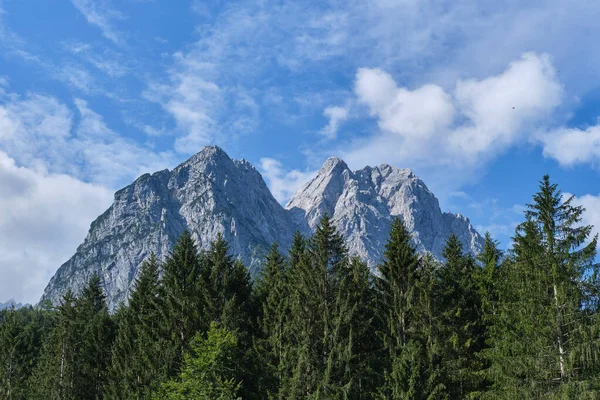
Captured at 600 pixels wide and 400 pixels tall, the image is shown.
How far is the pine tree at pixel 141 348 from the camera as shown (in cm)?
3450

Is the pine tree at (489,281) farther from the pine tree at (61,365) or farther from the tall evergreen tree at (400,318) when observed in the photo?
the pine tree at (61,365)

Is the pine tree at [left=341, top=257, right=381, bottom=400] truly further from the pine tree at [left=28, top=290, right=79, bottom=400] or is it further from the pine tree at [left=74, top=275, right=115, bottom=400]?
the pine tree at [left=28, top=290, right=79, bottom=400]

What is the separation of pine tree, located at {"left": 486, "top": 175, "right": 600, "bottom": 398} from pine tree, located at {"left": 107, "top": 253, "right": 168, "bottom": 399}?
73.0ft

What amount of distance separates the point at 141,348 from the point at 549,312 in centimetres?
2745

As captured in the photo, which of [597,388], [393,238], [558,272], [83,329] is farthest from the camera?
[83,329]

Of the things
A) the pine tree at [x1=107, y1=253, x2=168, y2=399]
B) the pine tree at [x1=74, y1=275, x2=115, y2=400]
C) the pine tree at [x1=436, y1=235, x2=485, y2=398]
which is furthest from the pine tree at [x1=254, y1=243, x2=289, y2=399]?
the pine tree at [x1=74, y1=275, x2=115, y2=400]

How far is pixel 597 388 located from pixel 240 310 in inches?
905

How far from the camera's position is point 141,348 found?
119 ft

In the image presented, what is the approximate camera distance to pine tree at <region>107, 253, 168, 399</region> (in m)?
34.5

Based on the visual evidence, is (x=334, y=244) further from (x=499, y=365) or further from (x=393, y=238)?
(x=499, y=365)

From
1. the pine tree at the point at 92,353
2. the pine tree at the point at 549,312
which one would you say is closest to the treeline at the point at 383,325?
the pine tree at the point at 549,312

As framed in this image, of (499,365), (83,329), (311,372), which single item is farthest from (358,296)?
(83,329)

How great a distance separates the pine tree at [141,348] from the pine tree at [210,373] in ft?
14.8

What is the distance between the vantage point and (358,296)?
104 ft
